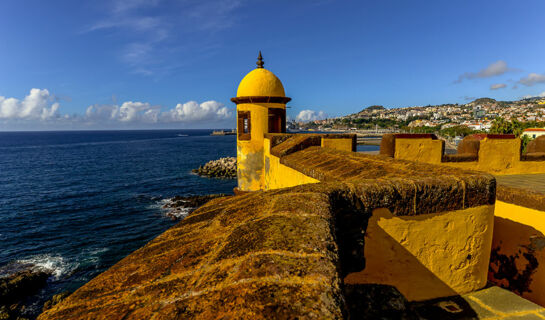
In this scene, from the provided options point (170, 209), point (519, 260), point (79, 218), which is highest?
point (519, 260)

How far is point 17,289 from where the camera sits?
12.8 m

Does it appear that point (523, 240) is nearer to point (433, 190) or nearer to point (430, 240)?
point (430, 240)

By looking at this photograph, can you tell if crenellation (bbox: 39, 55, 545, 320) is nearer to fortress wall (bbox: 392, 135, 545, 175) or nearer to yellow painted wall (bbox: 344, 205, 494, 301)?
yellow painted wall (bbox: 344, 205, 494, 301)

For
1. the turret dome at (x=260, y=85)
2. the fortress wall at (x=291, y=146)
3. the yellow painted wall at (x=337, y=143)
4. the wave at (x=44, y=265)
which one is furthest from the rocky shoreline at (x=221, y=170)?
the yellow painted wall at (x=337, y=143)

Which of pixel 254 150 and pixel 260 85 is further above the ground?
pixel 260 85


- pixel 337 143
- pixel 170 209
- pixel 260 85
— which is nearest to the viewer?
pixel 337 143

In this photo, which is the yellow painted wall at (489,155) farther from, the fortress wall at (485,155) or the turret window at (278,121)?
the turret window at (278,121)

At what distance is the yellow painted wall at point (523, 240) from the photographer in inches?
133

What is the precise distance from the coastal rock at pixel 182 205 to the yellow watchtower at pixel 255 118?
11.9 meters

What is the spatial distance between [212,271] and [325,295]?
52cm

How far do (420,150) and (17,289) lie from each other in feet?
60.6

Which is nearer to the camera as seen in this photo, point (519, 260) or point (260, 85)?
point (519, 260)

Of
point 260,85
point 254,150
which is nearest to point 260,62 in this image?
point 260,85

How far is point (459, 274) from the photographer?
2928mm
